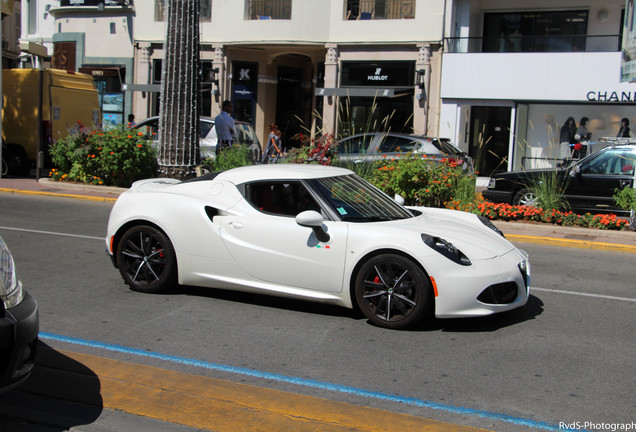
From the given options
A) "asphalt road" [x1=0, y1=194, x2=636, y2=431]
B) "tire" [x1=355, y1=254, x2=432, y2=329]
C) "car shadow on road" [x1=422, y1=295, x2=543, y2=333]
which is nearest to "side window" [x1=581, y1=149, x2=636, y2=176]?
"asphalt road" [x1=0, y1=194, x2=636, y2=431]

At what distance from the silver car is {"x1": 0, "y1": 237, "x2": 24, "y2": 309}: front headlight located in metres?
10.3

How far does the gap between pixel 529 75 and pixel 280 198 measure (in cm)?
1964

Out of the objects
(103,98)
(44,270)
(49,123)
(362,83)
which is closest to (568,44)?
(362,83)

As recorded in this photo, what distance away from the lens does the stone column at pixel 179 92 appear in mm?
14867

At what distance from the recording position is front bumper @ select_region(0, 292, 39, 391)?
3418mm

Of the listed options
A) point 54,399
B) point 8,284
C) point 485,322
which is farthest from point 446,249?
point 8,284

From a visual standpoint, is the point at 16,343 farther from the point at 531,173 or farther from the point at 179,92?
the point at 179,92

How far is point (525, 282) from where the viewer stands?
611 centimetres

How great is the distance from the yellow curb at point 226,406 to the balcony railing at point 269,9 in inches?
942

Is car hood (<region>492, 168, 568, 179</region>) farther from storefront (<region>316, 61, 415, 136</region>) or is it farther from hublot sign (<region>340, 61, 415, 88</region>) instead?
hublot sign (<region>340, 61, 415, 88</region>)

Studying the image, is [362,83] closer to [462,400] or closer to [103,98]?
[103,98]

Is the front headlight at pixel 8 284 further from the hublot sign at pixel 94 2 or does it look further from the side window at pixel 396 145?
the hublot sign at pixel 94 2

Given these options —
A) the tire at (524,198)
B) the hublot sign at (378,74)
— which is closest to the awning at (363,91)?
the hublot sign at (378,74)

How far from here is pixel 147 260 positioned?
6.80 m
